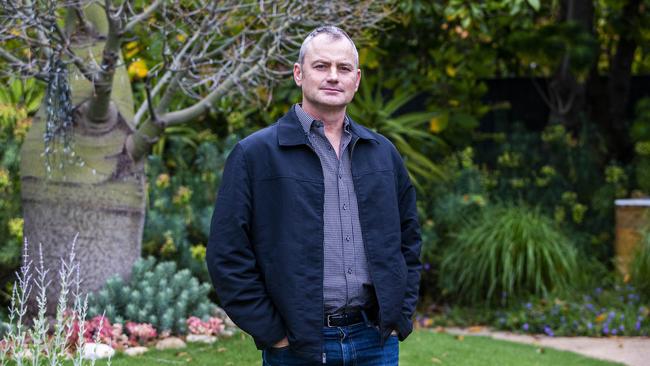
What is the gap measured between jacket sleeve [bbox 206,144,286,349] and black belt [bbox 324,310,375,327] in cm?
15

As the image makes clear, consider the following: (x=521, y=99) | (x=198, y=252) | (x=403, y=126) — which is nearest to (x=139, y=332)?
(x=198, y=252)

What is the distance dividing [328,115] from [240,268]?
0.59 m

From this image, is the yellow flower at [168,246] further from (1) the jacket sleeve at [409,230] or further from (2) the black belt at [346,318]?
(2) the black belt at [346,318]

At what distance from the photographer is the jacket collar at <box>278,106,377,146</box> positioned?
285 centimetres

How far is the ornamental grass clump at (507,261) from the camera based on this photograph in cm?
794

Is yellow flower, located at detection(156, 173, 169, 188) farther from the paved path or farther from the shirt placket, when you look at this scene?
the shirt placket

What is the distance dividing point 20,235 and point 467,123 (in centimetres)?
473

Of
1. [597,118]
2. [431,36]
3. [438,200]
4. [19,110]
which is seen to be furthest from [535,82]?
[19,110]

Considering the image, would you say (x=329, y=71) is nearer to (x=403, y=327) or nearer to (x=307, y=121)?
(x=307, y=121)

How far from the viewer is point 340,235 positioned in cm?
284

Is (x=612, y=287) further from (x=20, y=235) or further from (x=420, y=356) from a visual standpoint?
(x=20, y=235)

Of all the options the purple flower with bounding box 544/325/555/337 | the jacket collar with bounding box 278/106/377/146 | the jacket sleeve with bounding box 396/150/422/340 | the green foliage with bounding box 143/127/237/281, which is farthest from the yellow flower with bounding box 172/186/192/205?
the jacket collar with bounding box 278/106/377/146

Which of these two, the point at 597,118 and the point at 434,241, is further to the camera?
the point at 597,118

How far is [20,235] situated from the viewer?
634 centimetres
